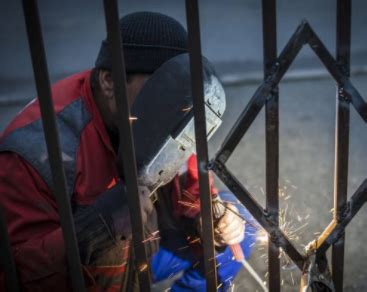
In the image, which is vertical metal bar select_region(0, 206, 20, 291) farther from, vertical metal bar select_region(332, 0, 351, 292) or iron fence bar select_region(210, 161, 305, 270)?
vertical metal bar select_region(332, 0, 351, 292)

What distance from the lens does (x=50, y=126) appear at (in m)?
0.96

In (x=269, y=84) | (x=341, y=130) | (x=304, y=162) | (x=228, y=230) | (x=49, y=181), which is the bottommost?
(x=304, y=162)

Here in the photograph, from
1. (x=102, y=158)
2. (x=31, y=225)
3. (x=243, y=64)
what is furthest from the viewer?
(x=243, y=64)

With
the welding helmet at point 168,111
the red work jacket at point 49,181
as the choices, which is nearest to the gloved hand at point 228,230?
the red work jacket at point 49,181

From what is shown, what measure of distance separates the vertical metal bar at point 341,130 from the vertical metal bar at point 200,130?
12.2 inches

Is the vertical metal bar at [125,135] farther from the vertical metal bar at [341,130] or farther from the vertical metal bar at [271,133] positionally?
the vertical metal bar at [341,130]

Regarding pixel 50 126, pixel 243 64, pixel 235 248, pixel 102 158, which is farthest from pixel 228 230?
pixel 243 64

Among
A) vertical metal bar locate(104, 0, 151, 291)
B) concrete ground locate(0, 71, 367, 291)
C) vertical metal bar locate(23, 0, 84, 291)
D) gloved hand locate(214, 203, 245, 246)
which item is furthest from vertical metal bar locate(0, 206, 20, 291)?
concrete ground locate(0, 71, 367, 291)

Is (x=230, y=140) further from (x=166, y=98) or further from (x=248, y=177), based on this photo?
(x=248, y=177)

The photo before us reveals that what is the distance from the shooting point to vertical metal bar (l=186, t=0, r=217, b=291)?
0.91 m

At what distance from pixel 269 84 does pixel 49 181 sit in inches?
31.8

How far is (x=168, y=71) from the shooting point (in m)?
1.30

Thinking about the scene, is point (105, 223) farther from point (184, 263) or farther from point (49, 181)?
point (184, 263)

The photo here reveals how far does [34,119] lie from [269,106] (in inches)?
35.2
